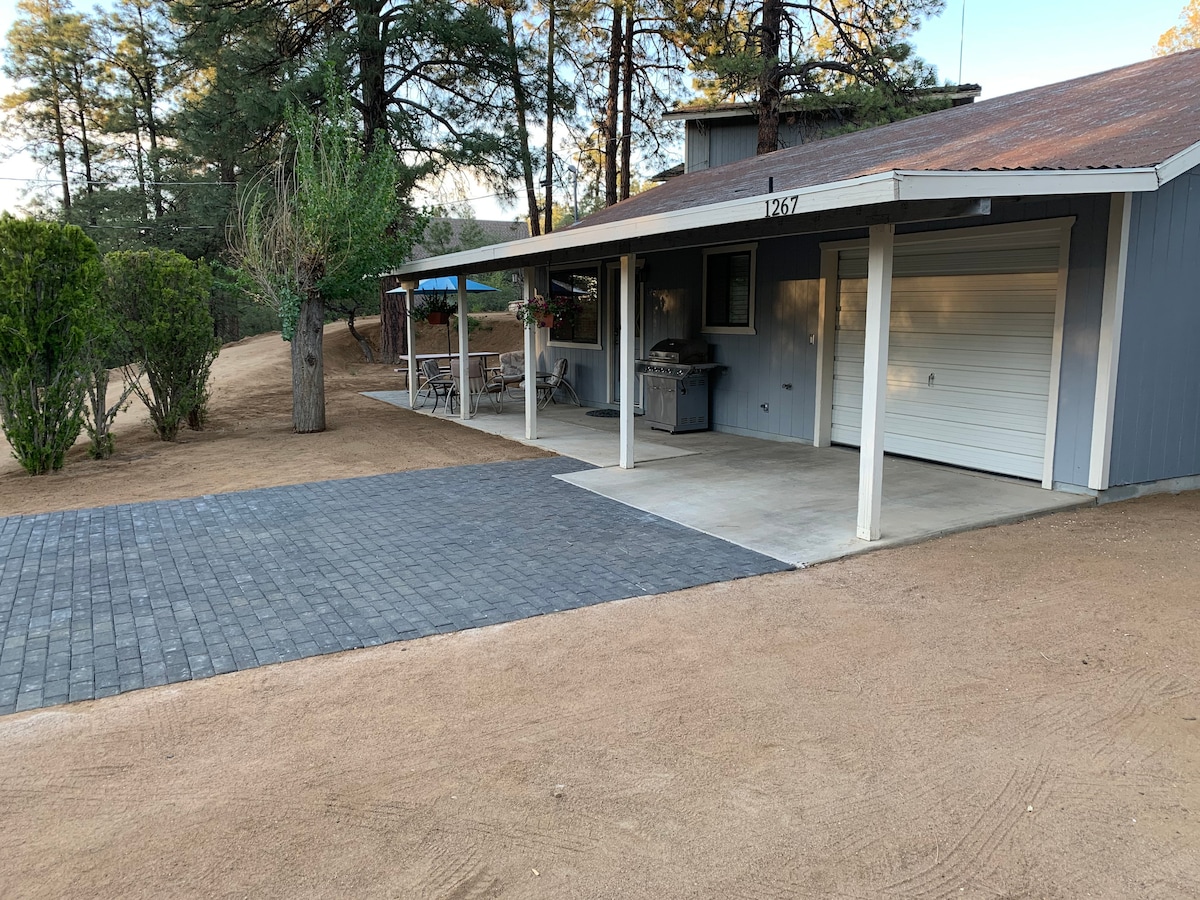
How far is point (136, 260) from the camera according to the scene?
9.64m

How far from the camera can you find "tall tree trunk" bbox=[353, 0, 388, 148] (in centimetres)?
1593

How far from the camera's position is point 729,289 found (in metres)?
10.2

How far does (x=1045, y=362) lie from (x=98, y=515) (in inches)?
306

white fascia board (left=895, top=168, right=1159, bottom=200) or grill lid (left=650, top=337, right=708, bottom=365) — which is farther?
grill lid (left=650, top=337, right=708, bottom=365)

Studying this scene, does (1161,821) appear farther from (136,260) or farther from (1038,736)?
(136,260)

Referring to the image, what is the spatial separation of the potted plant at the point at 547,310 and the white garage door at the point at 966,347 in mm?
3598

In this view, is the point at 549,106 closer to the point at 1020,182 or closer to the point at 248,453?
the point at 248,453

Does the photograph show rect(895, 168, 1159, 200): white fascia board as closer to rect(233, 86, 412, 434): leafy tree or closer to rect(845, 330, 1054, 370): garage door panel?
rect(845, 330, 1054, 370): garage door panel

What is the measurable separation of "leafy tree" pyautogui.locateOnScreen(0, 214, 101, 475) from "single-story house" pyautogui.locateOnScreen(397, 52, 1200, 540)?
4155 mm

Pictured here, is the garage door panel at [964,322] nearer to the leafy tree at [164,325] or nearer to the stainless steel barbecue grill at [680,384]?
the stainless steel barbecue grill at [680,384]

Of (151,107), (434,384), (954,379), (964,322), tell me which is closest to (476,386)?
(434,384)

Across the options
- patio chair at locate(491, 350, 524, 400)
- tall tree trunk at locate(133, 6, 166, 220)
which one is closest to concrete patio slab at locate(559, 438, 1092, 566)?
patio chair at locate(491, 350, 524, 400)

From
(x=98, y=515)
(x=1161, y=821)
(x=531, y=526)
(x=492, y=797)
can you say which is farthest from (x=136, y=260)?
(x=1161, y=821)

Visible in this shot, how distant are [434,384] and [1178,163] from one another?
969 cm
